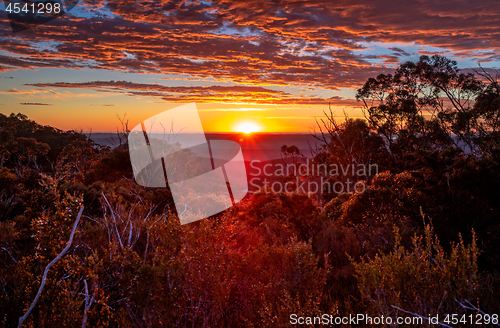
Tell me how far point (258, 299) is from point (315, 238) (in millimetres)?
4219

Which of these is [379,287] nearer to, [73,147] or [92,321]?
[92,321]

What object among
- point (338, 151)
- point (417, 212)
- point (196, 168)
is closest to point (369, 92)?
point (338, 151)

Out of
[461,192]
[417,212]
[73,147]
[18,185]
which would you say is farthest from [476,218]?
[73,147]

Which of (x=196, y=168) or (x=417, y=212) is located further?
(x=196, y=168)

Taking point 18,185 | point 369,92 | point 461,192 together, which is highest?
point 369,92

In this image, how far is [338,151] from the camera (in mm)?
25453

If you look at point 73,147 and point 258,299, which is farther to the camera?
point 73,147

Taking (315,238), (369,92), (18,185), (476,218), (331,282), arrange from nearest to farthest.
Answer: (331,282), (476,218), (315,238), (18,185), (369,92)

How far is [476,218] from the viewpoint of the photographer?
20.7 feet

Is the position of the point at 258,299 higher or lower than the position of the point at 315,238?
higher

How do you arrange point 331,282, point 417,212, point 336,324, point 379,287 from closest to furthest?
point 379,287 < point 336,324 < point 331,282 < point 417,212

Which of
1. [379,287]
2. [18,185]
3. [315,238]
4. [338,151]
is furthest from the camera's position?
[338,151]

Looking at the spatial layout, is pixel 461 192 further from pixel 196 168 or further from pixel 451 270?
pixel 196 168

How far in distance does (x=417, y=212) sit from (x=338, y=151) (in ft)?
61.6
